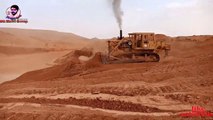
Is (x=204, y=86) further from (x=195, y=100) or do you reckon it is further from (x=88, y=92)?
(x=88, y=92)

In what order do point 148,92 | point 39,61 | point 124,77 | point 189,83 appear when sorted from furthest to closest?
point 39,61, point 124,77, point 189,83, point 148,92

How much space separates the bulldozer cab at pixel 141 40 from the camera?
72.4 feet

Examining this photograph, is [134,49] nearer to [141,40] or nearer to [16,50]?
[141,40]

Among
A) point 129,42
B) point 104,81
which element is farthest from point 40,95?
point 129,42

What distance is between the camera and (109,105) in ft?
37.2

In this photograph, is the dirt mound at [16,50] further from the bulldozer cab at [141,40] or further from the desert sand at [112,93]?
the bulldozer cab at [141,40]

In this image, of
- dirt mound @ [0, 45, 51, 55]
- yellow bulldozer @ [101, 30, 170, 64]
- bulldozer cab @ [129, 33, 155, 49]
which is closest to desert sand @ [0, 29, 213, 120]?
yellow bulldozer @ [101, 30, 170, 64]

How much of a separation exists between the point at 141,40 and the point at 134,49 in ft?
2.39

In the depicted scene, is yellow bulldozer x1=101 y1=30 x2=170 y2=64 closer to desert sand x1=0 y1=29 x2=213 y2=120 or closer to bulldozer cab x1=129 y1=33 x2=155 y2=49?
bulldozer cab x1=129 y1=33 x2=155 y2=49

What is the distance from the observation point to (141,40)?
22.1m

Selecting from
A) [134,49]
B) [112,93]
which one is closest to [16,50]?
[134,49]

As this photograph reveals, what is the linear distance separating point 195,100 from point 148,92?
220cm

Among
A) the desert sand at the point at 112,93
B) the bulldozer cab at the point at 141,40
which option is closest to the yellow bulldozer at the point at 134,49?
the bulldozer cab at the point at 141,40

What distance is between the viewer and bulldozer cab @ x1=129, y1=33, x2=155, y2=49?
72.4ft
